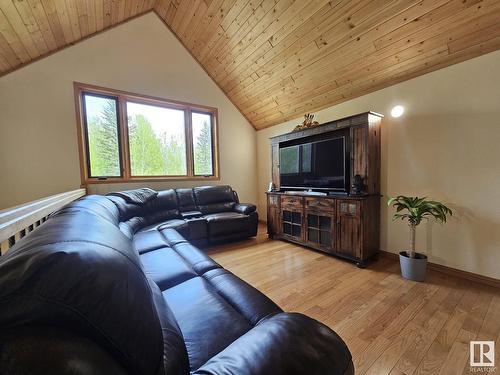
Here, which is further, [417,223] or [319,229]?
[319,229]

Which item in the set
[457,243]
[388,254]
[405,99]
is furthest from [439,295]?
[405,99]

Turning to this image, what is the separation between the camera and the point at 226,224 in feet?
11.0

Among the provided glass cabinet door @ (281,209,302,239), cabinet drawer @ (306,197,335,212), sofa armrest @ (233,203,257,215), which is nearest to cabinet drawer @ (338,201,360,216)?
cabinet drawer @ (306,197,335,212)

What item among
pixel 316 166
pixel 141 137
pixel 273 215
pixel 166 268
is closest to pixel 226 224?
pixel 273 215

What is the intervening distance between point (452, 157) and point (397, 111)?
79cm

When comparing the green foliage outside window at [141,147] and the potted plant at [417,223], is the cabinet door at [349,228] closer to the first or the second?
the potted plant at [417,223]

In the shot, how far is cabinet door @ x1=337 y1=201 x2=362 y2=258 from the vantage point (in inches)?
98.3

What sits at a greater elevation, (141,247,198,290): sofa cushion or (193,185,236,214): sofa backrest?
(193,185,236,214): sofa backrest

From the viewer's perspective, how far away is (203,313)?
1.01m

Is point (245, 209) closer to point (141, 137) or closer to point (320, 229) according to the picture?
point (320, 229)

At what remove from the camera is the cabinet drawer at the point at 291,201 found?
320 centimetres

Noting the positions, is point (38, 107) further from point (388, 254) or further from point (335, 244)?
point (388, 254)

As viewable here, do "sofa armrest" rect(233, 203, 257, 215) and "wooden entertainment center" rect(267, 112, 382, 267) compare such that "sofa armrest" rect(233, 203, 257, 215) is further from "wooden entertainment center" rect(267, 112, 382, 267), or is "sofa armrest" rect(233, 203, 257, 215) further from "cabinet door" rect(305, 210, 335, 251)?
"cabinet door" rect(305, 210, 335, 251)

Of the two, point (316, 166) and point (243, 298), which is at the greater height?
point (316, 166)
